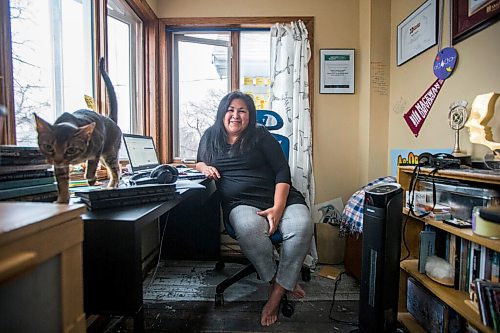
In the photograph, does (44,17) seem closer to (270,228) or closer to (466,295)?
(270,228)

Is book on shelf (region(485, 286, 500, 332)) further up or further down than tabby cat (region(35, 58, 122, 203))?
further down

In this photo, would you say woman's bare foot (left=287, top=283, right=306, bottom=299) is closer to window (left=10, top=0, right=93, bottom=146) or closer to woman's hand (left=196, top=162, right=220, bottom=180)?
woman's hand (left=196, top=162, right=220, bottom=180)

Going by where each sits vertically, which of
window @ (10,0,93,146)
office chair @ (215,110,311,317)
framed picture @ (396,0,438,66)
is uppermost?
framed picture @ (396,0,438,66)

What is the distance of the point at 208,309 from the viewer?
1.61 m

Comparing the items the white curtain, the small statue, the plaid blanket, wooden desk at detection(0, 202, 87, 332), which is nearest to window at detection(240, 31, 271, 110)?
the white curtain

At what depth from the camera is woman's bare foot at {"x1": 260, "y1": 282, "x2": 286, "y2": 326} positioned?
1.47 metres

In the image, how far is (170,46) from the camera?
2.51 m

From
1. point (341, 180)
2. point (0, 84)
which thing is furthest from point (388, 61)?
point (0, 84)

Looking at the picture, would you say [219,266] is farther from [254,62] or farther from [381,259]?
[254,62]

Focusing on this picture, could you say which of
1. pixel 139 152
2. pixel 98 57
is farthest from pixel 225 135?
pixel 98 57

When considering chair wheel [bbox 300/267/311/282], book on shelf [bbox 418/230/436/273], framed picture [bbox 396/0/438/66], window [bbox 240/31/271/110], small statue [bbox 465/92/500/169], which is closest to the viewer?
small statue [bbox 465/92/500/169]

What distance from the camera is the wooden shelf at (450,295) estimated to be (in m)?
0.93

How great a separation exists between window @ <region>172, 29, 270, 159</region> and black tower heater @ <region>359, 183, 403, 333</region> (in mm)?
1538

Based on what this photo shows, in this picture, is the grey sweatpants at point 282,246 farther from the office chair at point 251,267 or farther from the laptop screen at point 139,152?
the laptop screen at point 139,152
